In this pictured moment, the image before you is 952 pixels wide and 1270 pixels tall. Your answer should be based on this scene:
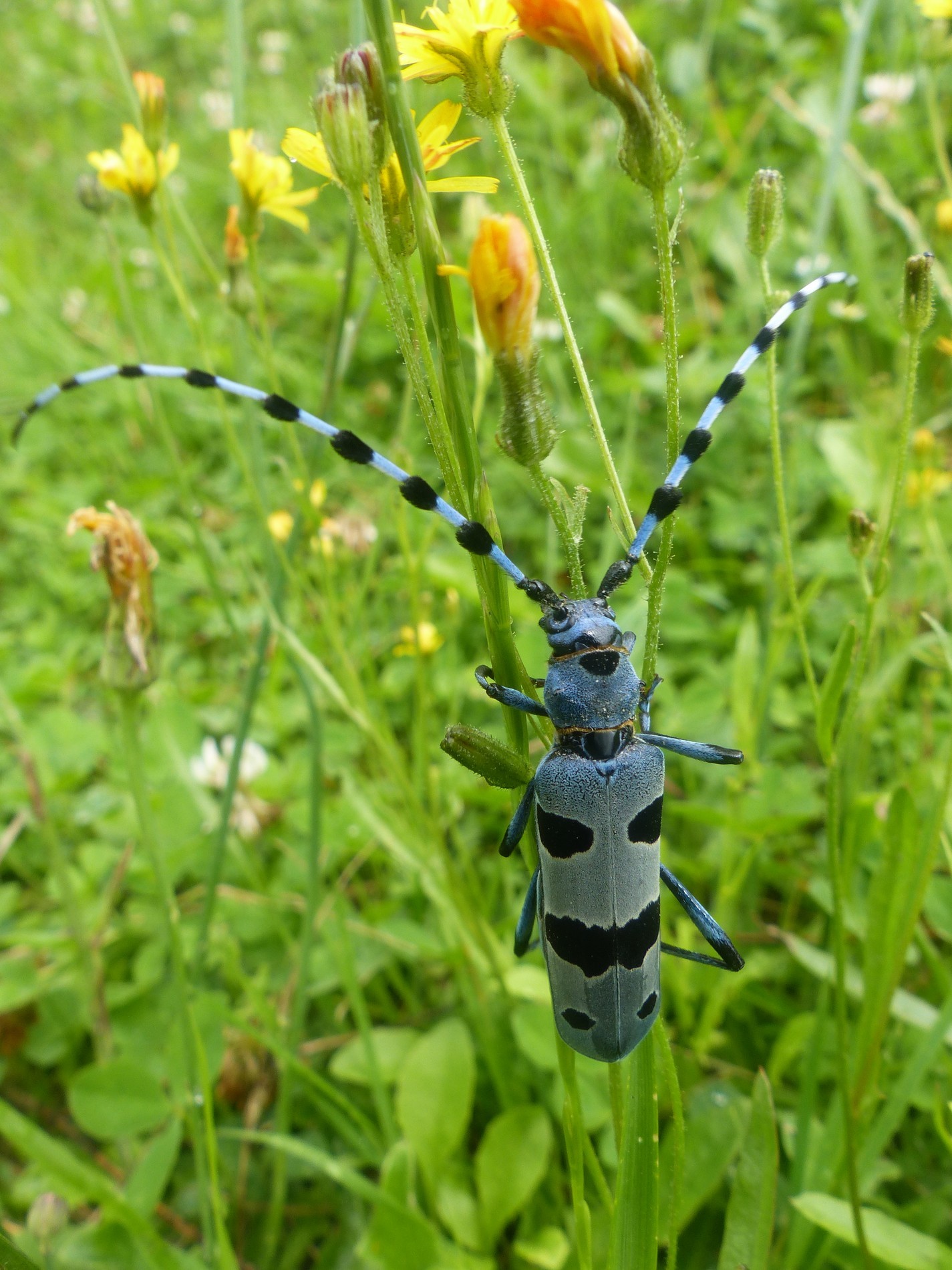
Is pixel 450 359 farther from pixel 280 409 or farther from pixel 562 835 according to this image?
pixel 562 835

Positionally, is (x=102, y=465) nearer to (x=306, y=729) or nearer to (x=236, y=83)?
(x=306, y=729)

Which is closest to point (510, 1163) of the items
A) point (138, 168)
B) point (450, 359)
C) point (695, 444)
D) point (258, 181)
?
point (695, 444)

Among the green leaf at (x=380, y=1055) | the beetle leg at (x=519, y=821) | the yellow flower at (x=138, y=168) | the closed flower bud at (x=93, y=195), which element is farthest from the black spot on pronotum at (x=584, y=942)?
the closed flower bud at (x=93, y=195)

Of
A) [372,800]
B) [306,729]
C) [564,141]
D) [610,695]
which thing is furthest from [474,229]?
[564,141]

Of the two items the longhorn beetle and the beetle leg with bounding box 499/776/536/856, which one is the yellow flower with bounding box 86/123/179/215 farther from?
the beetle leg with bounding box 499/776/536/856

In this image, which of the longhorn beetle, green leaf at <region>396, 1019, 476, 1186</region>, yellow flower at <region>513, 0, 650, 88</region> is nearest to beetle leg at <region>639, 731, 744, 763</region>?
the longhorn beetle

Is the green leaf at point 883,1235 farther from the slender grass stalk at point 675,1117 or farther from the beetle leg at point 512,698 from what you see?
the beetle leg at point 512,698
